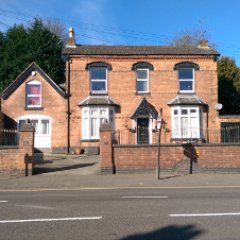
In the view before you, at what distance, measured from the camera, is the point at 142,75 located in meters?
31.6

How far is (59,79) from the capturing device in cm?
→ 4247

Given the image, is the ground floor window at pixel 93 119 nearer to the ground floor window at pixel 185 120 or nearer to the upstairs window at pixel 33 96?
the upstairs window at pixel 33 96

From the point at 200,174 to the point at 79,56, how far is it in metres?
14.6

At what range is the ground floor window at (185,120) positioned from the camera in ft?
100

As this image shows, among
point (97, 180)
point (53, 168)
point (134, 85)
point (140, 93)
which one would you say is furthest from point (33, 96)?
point (97, 180)

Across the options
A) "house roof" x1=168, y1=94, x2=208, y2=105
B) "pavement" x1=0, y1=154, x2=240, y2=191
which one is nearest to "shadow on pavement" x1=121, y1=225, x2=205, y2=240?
"pavement" x1=0, y1=154, x2=240, y2=191

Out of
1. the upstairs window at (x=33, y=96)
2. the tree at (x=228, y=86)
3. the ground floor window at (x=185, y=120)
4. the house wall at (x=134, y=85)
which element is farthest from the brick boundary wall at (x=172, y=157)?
the tree at (x=228, y=86)

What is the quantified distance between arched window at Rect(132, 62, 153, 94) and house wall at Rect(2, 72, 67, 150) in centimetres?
542

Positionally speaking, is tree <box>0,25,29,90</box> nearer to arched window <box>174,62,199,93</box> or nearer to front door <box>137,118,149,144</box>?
front door <box>137,118,149,144</box>

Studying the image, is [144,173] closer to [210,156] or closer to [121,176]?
[121,176]

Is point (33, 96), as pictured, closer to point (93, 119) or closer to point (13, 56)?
point (93, 119)

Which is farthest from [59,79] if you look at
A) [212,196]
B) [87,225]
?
[87,225]

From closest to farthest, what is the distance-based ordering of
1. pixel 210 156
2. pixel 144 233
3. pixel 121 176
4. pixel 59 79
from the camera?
1. pixel 144 233
2. pixel 121 176
3. pixel 210 156
4. pixel 59 79

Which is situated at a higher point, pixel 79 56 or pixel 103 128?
pixel 79 56
